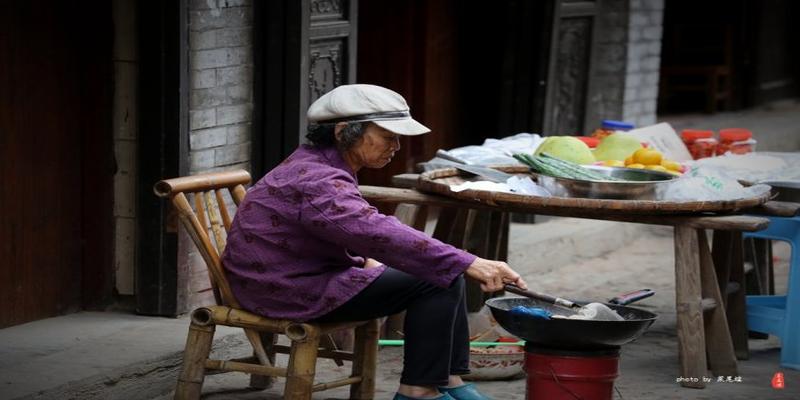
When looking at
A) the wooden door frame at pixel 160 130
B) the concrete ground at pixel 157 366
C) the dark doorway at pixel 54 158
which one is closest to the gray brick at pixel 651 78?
the concrete ground at pixel 157 366

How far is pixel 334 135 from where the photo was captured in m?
4.82

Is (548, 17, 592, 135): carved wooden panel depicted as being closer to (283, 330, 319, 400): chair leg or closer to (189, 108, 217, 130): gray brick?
(189, 108, 217, 130): gray brick

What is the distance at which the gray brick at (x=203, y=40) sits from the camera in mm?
6016

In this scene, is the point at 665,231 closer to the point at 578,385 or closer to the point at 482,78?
the point at 482,78

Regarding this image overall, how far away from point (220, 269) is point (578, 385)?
4.23 ft

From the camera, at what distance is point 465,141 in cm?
924

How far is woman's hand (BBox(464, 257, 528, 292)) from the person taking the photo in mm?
4594

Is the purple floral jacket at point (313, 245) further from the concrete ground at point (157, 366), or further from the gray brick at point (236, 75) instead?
the gray brick at point (236, 75)

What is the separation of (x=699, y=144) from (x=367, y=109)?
3.31 m

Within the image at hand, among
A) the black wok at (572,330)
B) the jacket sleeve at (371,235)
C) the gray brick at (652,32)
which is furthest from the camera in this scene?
the gray brick at (652,32)

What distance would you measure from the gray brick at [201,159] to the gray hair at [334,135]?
1323mm

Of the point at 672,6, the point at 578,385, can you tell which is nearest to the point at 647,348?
the point at 578,385

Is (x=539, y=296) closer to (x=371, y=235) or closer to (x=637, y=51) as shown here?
(x=371, y=235)

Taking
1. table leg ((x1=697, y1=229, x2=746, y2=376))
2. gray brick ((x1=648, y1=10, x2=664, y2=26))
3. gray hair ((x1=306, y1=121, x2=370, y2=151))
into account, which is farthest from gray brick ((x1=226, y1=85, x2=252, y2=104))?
gray brick ((x1=648, y1=10, x2=664, y2=26))
